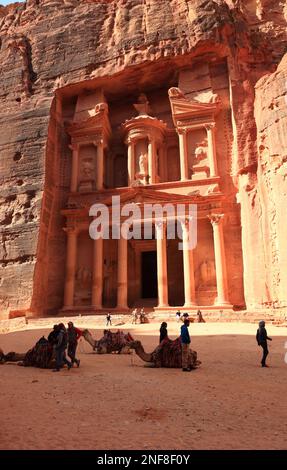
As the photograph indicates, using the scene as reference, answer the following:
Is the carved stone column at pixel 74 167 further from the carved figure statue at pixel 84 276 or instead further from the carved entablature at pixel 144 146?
the carved figure statue at pixel 84 276

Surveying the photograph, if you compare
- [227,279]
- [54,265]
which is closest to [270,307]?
[227,279]

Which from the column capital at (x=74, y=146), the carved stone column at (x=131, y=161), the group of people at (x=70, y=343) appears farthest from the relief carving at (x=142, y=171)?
the group of people at (x=70, y=343)

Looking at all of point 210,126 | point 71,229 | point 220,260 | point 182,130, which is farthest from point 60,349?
point 182,130

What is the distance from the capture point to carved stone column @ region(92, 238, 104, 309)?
2417 centimetres

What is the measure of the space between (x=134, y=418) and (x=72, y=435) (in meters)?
0.93

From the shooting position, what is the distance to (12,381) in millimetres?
6902

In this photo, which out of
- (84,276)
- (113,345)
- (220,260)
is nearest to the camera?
(113,345)

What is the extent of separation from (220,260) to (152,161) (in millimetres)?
8918

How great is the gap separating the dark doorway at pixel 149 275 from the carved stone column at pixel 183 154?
6555 millimetres

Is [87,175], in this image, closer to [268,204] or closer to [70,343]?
[268,204]

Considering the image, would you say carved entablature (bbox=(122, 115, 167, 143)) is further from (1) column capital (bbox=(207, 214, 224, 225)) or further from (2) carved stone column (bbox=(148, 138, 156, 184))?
(1) column capital (bbox=(207, 214, 224, 225))

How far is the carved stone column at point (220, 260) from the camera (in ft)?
72.0

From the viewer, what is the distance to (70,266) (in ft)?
82.8
